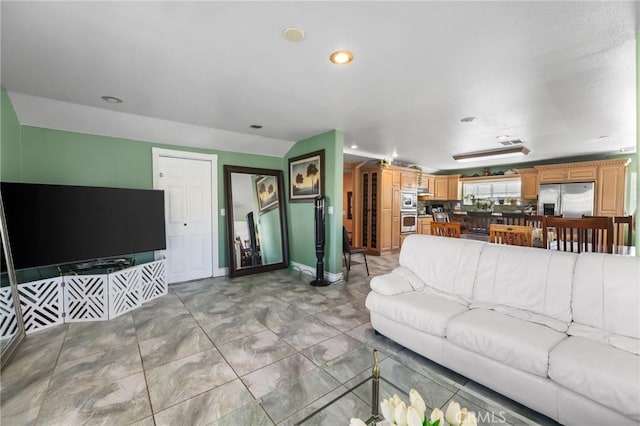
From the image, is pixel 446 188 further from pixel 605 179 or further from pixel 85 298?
pixel 85 298

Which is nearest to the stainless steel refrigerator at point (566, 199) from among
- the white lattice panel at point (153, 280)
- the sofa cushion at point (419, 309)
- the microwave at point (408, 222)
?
the microwave at point (408, 222)

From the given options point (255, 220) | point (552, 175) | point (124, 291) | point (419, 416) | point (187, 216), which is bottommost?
point (124, 291)

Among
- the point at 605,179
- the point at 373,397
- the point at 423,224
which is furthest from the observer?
the point at 423,224

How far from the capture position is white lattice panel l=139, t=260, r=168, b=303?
330 centimetres

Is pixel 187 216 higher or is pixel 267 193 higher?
pixel 267 193

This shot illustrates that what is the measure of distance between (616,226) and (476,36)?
363 cm

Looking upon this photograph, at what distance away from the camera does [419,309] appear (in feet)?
6.68

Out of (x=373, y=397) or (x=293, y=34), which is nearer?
(x=373, y=397)

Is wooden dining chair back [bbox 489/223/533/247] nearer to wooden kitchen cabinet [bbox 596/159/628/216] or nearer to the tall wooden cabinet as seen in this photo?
the tall wooden cabinet

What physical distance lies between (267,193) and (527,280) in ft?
12.9

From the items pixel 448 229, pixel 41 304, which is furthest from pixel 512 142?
pixel 41 304

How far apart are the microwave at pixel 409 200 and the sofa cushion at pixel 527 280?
442 centimetres

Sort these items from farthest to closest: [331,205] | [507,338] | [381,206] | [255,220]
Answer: [381,206] < [255,220] < [331,205] < [507,338]

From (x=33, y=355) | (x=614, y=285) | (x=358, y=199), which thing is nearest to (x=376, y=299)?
(x=614, y=285)
